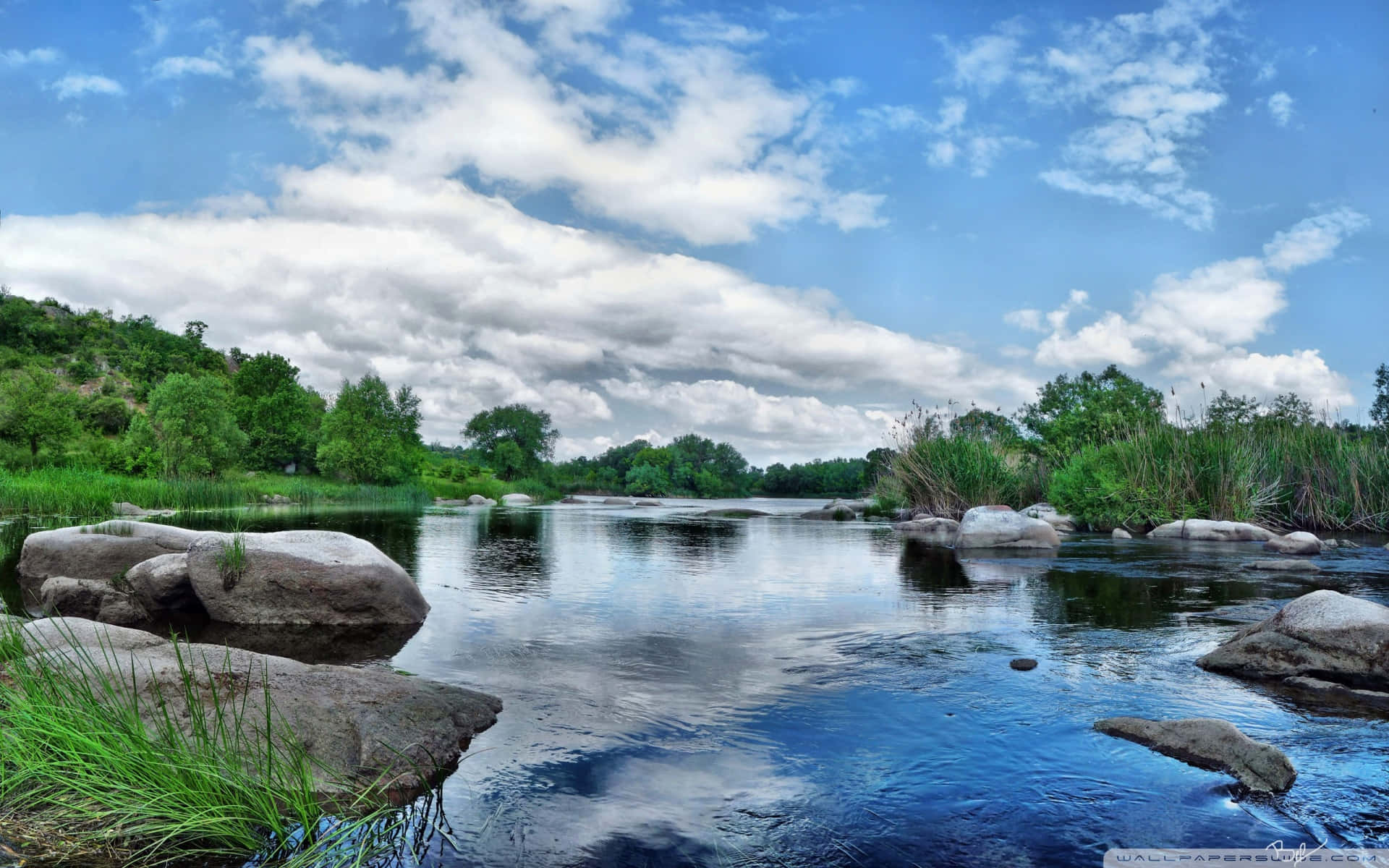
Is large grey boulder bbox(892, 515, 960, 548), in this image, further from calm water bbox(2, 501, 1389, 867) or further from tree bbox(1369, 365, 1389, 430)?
tree bbox(1369, 365, 1389, 430)

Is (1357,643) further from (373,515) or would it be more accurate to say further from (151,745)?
(373,515)

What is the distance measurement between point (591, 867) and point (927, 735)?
320 centimetres

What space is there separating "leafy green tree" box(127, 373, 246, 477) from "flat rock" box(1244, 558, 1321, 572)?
56122 millimetres

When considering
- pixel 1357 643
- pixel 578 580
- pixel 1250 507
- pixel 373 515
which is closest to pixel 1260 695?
pixel 1357 643

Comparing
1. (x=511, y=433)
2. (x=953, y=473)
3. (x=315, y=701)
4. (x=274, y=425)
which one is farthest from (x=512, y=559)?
(x=511, y=433)

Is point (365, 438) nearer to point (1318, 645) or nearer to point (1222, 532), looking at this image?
point (1222, 532)

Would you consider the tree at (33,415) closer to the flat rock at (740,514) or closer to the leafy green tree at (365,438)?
the leafy green tree at (365,438)

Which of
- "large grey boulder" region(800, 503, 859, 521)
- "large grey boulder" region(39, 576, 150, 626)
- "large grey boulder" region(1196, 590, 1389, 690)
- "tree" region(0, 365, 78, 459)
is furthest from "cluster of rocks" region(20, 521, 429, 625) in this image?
"tree" region(0, 365, 78, 459)

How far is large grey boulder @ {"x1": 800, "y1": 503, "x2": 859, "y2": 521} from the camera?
43.9 m

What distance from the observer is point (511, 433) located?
113438 millimetres

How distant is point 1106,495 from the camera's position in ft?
92.0

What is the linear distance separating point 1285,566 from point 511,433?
106m

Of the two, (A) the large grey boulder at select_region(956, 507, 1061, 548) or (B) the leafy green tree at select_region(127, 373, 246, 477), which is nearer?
(A) the large grey boulder at select_region(956, 507, 1061, 548)

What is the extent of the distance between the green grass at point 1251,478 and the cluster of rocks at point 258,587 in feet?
84.0
